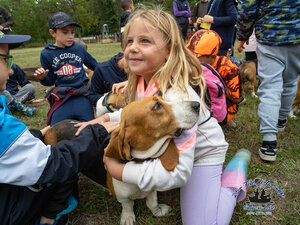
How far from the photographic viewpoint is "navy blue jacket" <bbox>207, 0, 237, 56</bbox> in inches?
170

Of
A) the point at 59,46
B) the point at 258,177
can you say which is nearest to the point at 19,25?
the point at 59,46

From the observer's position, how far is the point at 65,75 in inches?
161

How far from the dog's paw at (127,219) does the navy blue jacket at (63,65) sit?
109 inches

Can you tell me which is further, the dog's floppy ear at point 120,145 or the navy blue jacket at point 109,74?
the navy blue jacket at point 109,74

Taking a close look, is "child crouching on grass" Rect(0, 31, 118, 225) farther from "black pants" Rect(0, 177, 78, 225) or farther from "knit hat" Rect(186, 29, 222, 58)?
"knit hat" Rect(186, 29, 222, 58)

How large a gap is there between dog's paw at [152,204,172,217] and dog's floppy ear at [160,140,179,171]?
0.85m

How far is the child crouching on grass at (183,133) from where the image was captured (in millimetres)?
1730

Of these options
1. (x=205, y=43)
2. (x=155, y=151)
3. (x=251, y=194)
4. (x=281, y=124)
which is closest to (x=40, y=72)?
(x=205, y=43)

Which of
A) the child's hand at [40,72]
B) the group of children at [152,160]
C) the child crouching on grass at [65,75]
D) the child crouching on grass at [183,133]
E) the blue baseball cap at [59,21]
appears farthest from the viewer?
the blue baseball cap at [59,21]

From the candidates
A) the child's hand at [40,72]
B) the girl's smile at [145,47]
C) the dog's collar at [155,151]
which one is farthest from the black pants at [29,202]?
the child's hand at [40,72]

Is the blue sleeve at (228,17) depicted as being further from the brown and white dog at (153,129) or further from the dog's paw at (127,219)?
the dog's paw at (127,219)

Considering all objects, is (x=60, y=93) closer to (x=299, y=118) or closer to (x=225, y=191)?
(x=225, y=191)

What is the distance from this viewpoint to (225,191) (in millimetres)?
2115

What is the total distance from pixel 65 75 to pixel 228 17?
338 cm
